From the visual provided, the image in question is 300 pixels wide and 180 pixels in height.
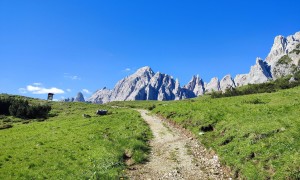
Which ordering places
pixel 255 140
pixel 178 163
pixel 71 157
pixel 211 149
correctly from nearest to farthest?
pixel 255 140 → pixel 178 163 → pixel 71 157 → pixel 211 149

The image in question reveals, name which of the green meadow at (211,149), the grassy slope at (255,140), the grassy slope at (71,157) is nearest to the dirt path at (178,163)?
the green meadow at (211,149)

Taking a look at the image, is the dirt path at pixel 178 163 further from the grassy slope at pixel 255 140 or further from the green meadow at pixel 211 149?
the grassy slope at pixel 255 140

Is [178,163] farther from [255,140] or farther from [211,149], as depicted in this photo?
[255,140]

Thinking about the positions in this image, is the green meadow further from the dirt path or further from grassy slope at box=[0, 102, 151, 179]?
the dirt path

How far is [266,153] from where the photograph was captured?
20.4m

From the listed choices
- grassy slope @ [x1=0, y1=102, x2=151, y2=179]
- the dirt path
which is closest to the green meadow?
grassy slope @ [x1=0, y1=102, x2=151, y2=179]

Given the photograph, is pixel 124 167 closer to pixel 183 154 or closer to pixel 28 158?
pixel 183 154

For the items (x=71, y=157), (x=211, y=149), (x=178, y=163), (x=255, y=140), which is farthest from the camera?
(x=211, y=149)

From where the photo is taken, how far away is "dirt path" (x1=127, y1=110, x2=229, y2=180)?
22.0 metres

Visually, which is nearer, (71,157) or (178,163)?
(178,163)

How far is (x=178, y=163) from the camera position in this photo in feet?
80.8

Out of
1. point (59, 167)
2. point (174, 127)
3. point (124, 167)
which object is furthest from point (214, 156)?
point (174, 127)

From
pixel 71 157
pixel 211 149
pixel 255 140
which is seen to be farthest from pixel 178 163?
pixel 71 157

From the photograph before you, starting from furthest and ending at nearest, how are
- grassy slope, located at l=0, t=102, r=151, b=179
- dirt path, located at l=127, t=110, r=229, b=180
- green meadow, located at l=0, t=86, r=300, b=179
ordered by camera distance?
1. grassy slope, located at l=0, t=102, r=151, b=179
2. dirt path, located at l=127, t=110, r=229, b=180
3. green meadow, located at l=0, t=86, r=300, b=179
